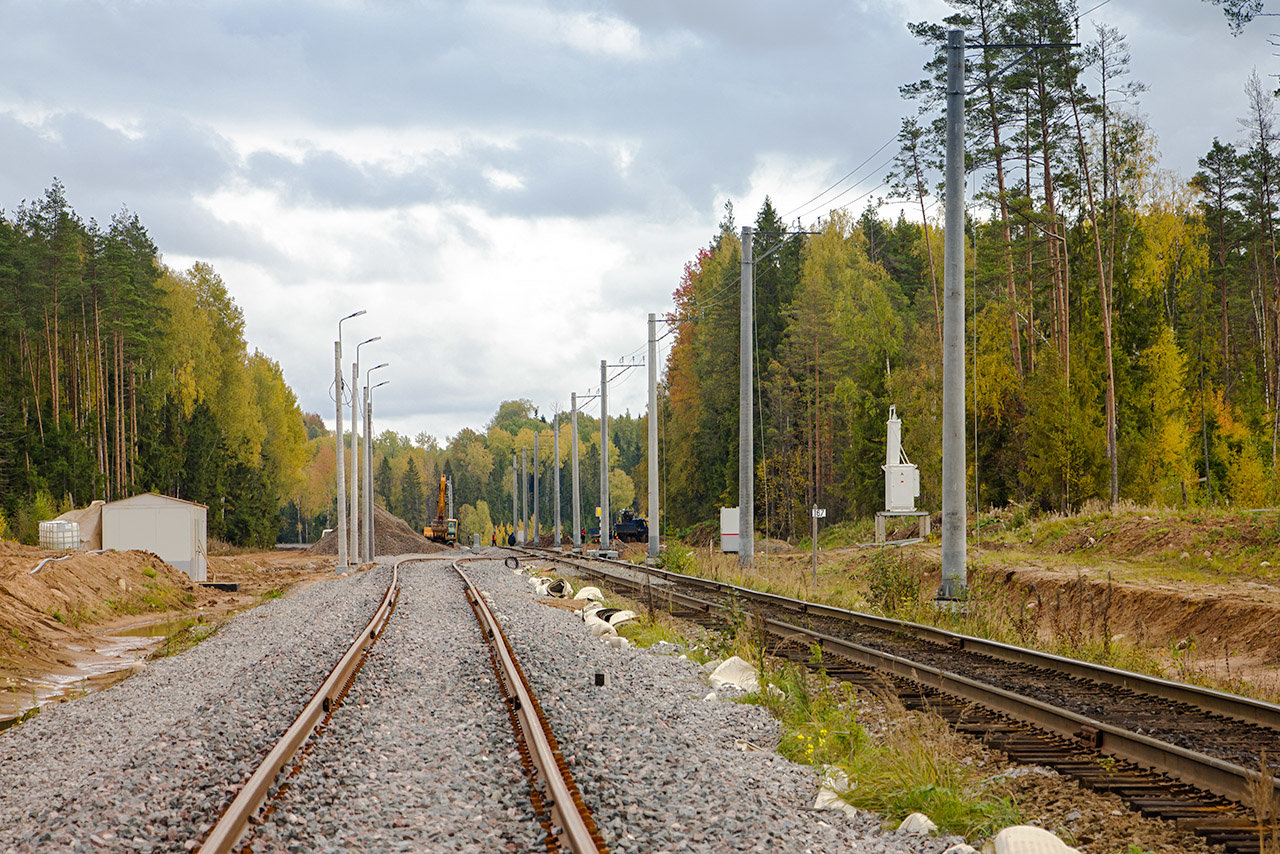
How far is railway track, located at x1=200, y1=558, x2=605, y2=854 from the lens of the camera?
5.63m

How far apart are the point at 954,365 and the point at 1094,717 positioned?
9.21 metres

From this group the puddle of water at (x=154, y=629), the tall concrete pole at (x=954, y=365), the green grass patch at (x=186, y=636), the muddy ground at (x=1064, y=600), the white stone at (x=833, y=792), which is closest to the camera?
the white stone at (x=833, y=792)

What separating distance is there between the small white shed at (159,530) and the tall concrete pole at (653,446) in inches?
614

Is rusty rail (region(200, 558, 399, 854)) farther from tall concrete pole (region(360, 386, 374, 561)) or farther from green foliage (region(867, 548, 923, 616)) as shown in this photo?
tall concrete pole (region(360, 386, 374, 561))

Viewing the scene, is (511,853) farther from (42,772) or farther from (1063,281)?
(1063,281)

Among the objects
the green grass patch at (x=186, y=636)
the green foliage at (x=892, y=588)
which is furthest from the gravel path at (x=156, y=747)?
the green foliage at (x=892, y=588)

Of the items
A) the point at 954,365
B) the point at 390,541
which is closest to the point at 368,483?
the point at 390,541

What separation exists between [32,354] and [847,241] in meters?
49.4

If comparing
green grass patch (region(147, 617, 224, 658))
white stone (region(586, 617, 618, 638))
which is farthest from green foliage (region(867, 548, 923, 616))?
green grass patch (region(147, 617, 224, 658))

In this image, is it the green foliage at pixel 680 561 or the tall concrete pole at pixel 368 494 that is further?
the tall concrete pole at pixel 368 494

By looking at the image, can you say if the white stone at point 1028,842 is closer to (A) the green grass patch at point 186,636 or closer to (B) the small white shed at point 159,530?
(A) the green grass patch at point 186,636

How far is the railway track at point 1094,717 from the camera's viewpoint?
20.7 feet

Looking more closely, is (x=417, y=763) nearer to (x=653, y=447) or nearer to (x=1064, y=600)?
(x=1064, y=600)

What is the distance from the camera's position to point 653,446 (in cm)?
4072
